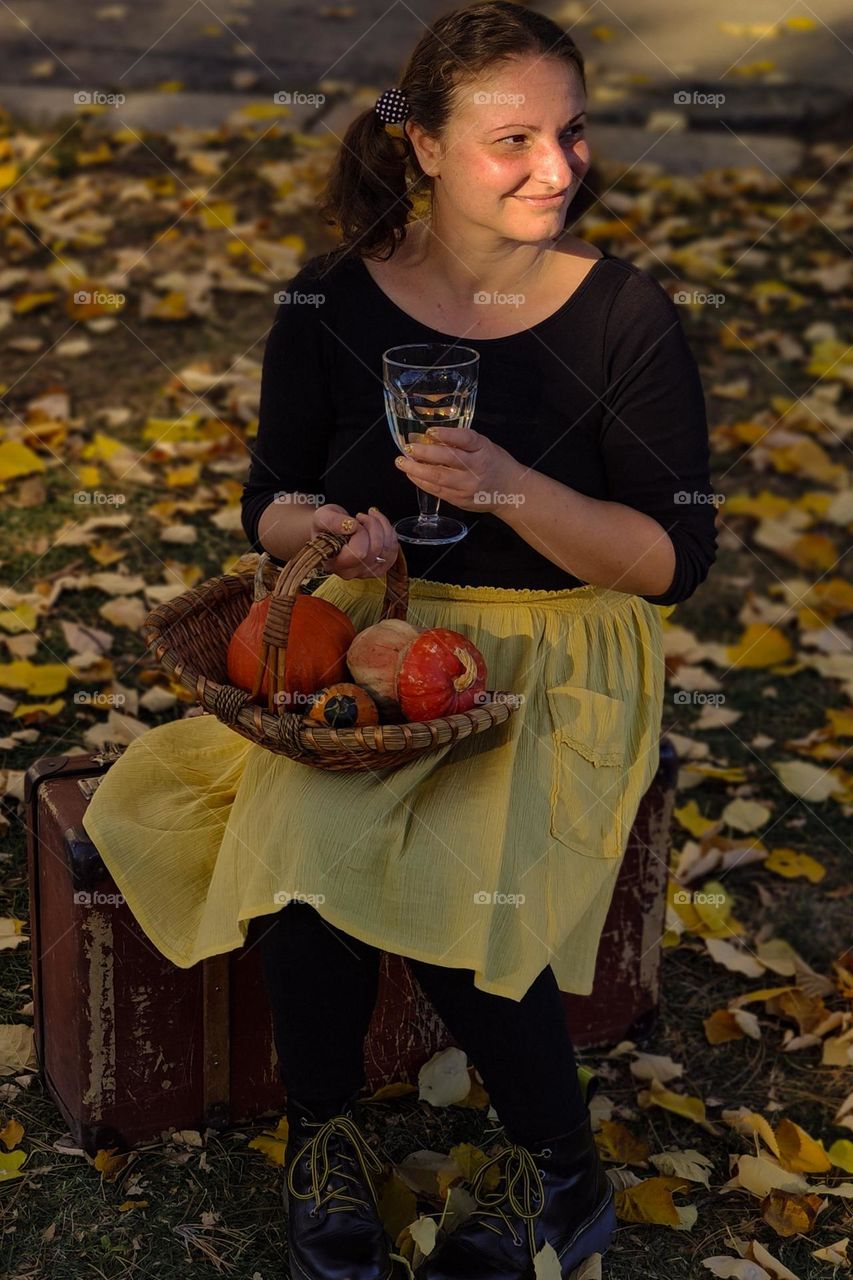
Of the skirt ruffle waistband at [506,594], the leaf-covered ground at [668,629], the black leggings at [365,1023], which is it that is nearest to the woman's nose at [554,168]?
the skirt ruffle waistband at [506,594]

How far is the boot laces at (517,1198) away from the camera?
7.54 feet

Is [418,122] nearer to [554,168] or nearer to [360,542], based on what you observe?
[554,168]

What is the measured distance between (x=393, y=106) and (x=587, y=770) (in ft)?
3.68

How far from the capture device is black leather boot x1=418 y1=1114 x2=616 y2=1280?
2270 mm

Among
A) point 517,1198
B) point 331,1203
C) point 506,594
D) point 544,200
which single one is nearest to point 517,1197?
point 517,1198

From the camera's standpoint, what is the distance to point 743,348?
5.62 m

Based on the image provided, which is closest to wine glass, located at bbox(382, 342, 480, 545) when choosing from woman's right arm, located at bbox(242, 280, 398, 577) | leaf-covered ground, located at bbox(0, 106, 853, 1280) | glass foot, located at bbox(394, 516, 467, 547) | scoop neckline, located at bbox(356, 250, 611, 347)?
glass foot, located at bbox(394, 516, 467, 547)

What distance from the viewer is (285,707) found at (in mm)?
2260

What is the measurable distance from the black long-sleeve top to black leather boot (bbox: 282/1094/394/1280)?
90 cm

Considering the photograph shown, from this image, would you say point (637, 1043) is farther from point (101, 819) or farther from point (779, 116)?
point (779, 116)

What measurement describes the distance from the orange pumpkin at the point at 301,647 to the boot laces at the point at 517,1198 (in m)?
0.76

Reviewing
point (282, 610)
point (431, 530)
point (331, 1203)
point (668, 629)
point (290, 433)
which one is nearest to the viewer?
point (282, 610)

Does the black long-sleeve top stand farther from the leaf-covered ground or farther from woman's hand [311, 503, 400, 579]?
the leaf-covered ground

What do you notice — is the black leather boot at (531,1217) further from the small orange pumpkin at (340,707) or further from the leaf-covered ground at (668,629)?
the small orange pumpkin at (340,707)
